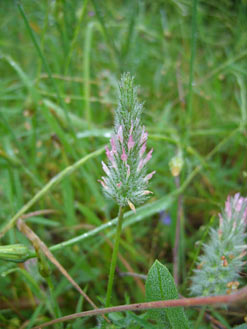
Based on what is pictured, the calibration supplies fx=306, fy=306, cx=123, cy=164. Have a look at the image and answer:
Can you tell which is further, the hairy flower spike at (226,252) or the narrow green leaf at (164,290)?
the hairy flower spike at (226,252)

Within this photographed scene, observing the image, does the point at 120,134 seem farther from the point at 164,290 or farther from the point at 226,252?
the point at 226,252

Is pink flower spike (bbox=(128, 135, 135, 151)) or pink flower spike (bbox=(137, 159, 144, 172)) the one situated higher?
pink flower spike (bbox=(128, 135, 135, 151))

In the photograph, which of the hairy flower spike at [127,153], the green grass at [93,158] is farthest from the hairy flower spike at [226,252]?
the hairy flower spike at [127,153]

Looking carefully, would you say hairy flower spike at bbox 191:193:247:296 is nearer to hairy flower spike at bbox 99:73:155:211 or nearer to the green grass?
the green grass

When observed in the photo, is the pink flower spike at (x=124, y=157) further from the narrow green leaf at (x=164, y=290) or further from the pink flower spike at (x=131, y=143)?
the narrow green leaf at (x=164, y=290)

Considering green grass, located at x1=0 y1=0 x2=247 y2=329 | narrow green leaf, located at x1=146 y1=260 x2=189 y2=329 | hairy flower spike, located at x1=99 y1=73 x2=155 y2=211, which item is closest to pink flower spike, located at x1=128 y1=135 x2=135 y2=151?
hairy flower spike, located at x1=99 y1=73 x2=155 y2=211

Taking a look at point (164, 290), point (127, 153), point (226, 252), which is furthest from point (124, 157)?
point (226, 252)
